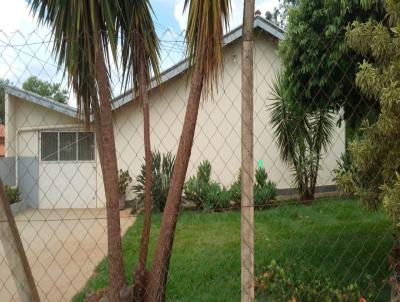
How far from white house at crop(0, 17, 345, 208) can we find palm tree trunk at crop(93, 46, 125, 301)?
7.22 metres

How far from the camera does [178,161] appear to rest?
279cm

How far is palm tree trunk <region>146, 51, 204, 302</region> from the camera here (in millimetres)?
2668

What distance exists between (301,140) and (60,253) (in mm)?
5687

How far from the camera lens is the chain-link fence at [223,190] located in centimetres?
407

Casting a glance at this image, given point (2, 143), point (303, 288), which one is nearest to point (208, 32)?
point (303, 288)

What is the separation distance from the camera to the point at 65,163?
12.5 metres

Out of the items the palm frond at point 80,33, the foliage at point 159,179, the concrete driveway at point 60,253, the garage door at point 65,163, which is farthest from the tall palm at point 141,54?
the garage door at point 65,163

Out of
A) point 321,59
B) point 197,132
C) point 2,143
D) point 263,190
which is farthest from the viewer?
point 2,143

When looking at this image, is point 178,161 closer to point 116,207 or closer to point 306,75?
point 116,207

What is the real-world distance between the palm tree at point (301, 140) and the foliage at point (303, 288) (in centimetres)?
544

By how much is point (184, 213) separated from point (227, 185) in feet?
7.22

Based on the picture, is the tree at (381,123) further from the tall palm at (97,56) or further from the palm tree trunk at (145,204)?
the tall palm at (97,56)

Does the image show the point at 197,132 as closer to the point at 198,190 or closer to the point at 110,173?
the point at 198,190

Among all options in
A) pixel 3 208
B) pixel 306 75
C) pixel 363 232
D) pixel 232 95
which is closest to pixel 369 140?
pixel 306 75
